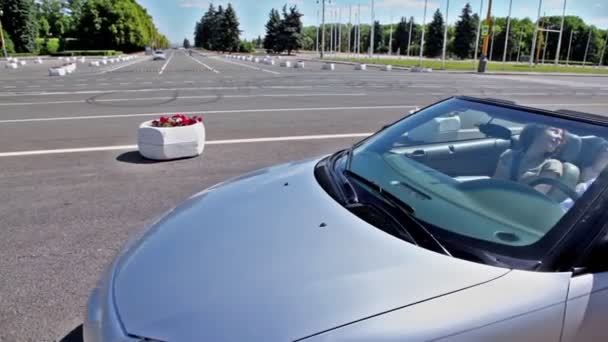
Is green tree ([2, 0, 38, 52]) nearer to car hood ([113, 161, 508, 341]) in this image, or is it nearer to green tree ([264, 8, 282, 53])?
green tree ([264, 8, 282, 53])

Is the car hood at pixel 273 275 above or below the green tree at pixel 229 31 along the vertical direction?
below

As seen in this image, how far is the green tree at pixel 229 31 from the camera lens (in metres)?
97.3

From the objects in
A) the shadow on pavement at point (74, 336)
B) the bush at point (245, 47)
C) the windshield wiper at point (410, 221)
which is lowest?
the shadow on pavement at point (74, 336)

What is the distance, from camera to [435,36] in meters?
84.5

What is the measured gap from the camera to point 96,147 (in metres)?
7.02

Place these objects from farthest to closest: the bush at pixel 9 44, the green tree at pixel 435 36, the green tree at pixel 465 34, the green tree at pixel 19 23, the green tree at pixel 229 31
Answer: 1. the green tree at pixel 229 31
2. the green tree at pixel 435 36
3. the green tree at pixel 465 34
4. the green tree at pixel 19 23
5. the bush at pixel 9 44

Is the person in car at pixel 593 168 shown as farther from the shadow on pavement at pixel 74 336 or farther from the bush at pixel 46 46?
the bush at pixel 46 46

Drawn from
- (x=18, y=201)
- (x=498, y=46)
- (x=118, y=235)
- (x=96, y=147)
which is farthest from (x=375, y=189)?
(x=498, y=46)

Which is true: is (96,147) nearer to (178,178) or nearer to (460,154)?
(178,178)

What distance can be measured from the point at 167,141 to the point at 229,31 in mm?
98573

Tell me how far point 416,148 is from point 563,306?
1642 millimetres

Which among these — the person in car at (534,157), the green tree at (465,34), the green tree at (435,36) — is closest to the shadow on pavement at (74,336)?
the person in car at (534,157)

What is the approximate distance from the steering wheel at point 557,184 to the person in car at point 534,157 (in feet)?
0.09

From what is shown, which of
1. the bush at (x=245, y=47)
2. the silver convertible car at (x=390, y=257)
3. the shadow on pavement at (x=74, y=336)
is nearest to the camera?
the silver convertible car at (x=390, y=257)
